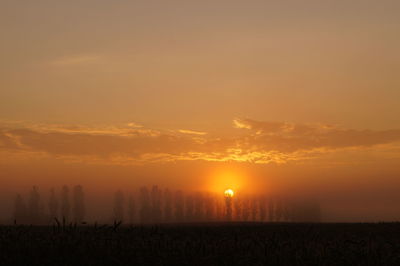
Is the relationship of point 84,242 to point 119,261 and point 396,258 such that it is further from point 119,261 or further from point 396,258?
point 396,258

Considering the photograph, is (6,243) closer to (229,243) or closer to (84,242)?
(84,242)

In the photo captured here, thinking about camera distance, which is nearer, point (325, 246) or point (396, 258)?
point (396, 258)

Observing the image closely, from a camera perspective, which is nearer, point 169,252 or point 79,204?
point 169,252

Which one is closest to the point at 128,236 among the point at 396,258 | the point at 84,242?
the point at 84,242

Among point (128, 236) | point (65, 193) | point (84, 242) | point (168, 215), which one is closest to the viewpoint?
point (84, 242)

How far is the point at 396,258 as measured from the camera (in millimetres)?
17766

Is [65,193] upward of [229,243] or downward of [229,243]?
upward

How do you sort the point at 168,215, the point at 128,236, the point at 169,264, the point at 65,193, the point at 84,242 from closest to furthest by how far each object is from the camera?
the point at 169,264
the point at 84,242
the point at 128,236
the point at 65,193
the point at 168,215

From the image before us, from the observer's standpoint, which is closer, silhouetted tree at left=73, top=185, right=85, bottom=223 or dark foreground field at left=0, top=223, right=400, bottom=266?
dark foreground field at left=0, top=223, right=400, bottom=266

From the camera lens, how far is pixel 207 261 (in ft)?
57.4

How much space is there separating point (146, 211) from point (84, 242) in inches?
5268

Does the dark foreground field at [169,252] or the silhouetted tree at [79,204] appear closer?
the dark foreground field at [169,252]

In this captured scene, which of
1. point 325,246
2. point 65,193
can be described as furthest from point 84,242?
point 65,193

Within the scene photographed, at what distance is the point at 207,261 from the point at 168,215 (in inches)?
5584
